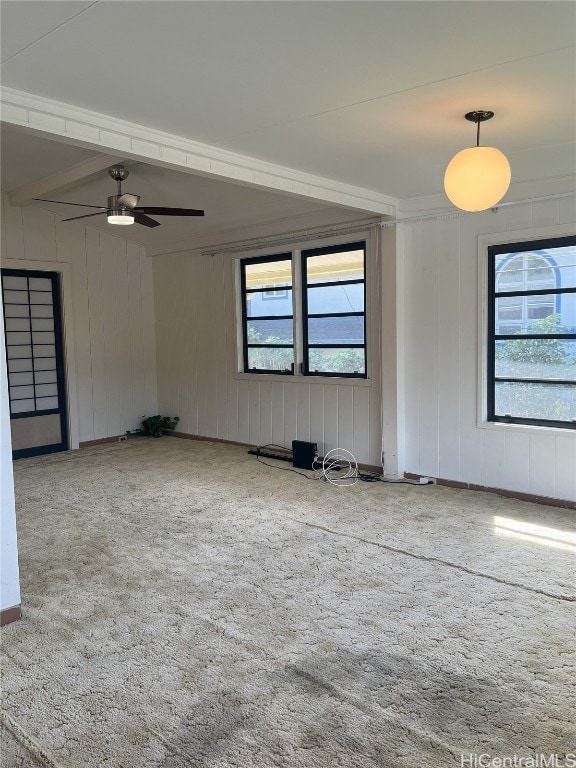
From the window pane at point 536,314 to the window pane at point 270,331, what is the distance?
7.90ft

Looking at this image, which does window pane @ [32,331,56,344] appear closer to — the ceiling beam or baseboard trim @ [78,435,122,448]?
baseboard trim @ [78,435,122,448]

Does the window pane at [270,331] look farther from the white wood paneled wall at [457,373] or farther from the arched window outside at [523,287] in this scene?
the arched window outside at [523,287]

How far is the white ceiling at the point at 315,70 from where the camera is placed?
7.08ft

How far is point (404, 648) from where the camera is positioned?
104 inches

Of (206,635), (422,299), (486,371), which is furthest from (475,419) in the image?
(206,635)

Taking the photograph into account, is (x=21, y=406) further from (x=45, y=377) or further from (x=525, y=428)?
(x=525, y=428)

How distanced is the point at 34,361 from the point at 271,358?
287 centimetres

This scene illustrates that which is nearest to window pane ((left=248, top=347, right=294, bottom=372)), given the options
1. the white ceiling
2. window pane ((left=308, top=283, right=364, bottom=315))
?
window pane ((left=308, top=283, right=364, bottom=315))

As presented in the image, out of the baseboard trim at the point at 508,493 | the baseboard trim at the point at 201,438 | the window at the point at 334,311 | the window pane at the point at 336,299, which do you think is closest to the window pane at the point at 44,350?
the baseboard trim at the point at 201,438

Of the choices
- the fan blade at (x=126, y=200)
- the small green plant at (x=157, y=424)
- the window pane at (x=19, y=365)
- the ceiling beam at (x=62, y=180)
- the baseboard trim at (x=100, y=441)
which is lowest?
the baseboard trim at (x=100, y=441)

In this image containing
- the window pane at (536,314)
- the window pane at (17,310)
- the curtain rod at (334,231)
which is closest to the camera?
the window pane at (536,314)

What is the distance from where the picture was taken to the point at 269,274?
21.9 feet

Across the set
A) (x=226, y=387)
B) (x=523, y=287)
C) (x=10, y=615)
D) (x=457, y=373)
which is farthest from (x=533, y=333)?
(x=10, y=615)

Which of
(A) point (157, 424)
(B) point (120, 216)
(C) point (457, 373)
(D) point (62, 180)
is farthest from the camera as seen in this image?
(A) point (157, 424)
